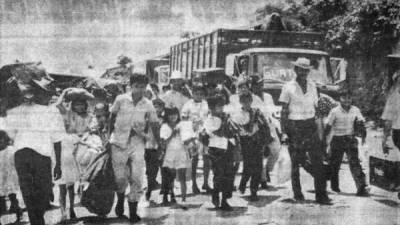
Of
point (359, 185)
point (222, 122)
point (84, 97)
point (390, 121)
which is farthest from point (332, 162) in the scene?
point (84, 97)

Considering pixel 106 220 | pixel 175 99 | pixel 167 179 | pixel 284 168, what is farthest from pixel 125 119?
pixel 175 99

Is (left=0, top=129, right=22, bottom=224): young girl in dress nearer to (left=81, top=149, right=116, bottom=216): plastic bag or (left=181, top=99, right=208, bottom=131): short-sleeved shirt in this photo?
(left=81, top=149, right=116, bottom=216): plastic bag

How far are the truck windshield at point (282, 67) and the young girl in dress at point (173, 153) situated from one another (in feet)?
11.8

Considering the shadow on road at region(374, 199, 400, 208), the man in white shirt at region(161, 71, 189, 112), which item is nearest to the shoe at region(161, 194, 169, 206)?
the man in white shirt at region(161, 71, 189, 112)

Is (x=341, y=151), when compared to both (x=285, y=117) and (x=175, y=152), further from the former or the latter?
(x=175, y=152)

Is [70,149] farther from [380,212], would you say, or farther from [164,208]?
[380,212]

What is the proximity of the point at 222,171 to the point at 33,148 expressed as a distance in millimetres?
2109

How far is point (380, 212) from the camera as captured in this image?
4867 mm

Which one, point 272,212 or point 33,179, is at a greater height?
point 33,179

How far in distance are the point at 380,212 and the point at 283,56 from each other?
468 cm

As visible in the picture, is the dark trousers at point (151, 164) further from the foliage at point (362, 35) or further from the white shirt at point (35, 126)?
the foliage at point (362, 35)

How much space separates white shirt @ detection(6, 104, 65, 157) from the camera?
4.21 metres

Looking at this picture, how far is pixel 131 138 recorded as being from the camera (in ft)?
15.3

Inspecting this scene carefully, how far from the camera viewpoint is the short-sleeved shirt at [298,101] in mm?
5363
